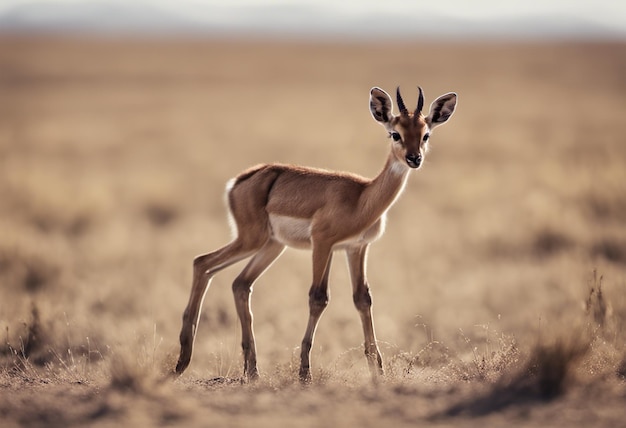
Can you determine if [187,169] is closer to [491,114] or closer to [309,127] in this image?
[309,127]

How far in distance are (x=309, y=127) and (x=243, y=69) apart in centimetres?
3846

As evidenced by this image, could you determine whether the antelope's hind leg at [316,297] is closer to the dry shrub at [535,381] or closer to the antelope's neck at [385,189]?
the antelope's neck at [385,189]

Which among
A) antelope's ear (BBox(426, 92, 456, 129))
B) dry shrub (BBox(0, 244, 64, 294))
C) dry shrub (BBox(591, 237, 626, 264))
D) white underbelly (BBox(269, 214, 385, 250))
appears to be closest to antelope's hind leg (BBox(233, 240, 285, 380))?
white underbelly (BBox(269, 214, 385, 250))

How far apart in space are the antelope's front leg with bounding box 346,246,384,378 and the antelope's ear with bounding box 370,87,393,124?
1.40 meters

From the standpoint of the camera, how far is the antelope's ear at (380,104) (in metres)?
9.38

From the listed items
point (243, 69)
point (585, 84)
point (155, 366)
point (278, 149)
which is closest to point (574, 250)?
point (155, 366)

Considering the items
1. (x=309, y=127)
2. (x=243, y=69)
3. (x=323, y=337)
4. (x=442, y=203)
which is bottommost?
(x=323, y=337)

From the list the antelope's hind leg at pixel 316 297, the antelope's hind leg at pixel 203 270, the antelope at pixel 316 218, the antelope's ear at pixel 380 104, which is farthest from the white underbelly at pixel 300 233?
the antelope's ear at pixel 380 104

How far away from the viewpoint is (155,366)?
8102mm

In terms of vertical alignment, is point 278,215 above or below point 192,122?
below

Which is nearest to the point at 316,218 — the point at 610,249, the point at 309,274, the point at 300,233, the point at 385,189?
the point at 300,233

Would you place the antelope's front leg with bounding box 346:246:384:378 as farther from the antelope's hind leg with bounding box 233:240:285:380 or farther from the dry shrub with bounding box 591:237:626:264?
the dry shrub with bounding box 591:237:626:264

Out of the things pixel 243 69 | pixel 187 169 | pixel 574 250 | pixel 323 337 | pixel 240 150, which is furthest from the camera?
pixel 243 69

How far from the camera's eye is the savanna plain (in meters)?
7.41
